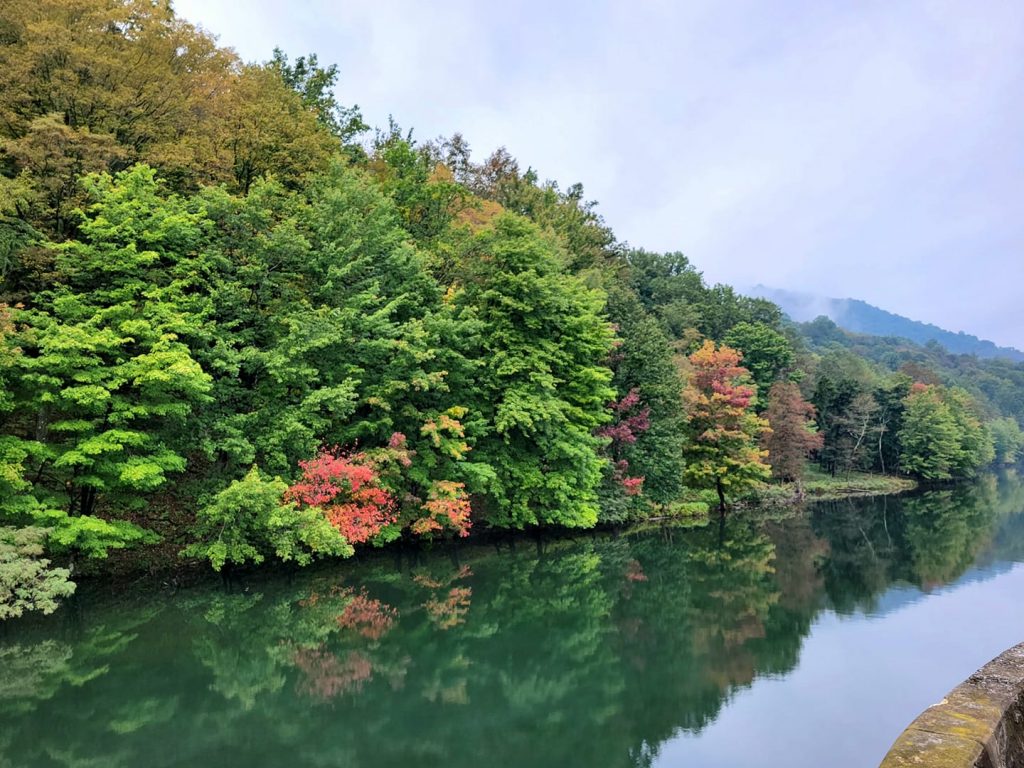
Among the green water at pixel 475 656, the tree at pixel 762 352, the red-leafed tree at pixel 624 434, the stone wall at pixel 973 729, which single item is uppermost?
the tree at pixel 762 352

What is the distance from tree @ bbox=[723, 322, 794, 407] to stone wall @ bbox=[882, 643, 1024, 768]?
4810cm

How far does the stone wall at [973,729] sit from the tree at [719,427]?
27.9m

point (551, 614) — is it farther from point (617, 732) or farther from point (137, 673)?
point (137, 673)

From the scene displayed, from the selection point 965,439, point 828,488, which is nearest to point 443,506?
point 828,488

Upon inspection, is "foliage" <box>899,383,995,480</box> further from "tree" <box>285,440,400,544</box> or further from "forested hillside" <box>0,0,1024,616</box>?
"tree" <box>285,440,400,544</box>

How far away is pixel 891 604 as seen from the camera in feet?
52.4

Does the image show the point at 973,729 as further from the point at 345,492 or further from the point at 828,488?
the point at 828,488

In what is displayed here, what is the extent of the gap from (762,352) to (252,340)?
41.9 m

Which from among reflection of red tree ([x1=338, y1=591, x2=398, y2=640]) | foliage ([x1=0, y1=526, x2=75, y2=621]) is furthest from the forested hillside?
reflection of red tree ([x1=338, y1=591, x2=398, y2=640])

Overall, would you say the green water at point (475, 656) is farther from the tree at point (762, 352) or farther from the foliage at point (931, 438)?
the foliage at point (931, 438)

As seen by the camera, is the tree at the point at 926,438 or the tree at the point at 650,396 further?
the tree at the point at 926,438

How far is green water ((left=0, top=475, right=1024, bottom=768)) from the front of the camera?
830 cm

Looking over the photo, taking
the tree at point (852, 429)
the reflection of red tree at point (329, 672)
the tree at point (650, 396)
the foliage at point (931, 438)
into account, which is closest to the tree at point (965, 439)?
the foliage at point (931, 438)

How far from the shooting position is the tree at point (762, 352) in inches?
1961
